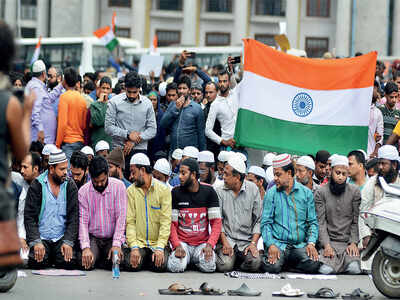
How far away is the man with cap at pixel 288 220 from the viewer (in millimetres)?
10781

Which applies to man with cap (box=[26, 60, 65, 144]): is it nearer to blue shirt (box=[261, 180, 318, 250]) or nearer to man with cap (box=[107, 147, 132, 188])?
man with cap (box=[107, 147, 132, 188])

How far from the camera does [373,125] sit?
1367cm

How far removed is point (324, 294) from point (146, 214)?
8.16ft

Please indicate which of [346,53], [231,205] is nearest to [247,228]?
[231,205]

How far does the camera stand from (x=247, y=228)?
1105 centimetres

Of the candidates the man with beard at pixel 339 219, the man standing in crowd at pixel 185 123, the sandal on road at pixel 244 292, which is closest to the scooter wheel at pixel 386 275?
the sandal on road at pixel 244 292

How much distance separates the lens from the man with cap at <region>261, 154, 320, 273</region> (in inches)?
424

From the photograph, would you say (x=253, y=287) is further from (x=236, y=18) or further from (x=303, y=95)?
(x=236, y=18)

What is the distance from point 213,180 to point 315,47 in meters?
49.4

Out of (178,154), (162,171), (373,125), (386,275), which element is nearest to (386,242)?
(386,275)

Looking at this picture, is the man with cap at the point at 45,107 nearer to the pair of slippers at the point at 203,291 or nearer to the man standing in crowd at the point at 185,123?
the man standing in crowd at the point at 185,123

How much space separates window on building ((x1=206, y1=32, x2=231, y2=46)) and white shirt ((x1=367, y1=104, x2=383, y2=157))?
153 ft

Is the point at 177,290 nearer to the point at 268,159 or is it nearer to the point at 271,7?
the point at 268,159

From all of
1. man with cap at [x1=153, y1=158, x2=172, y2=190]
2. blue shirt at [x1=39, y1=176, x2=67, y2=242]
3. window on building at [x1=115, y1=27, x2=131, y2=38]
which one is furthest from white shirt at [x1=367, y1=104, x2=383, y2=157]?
window on building at [x1=115, y1=27, x2=131, y2=38]
